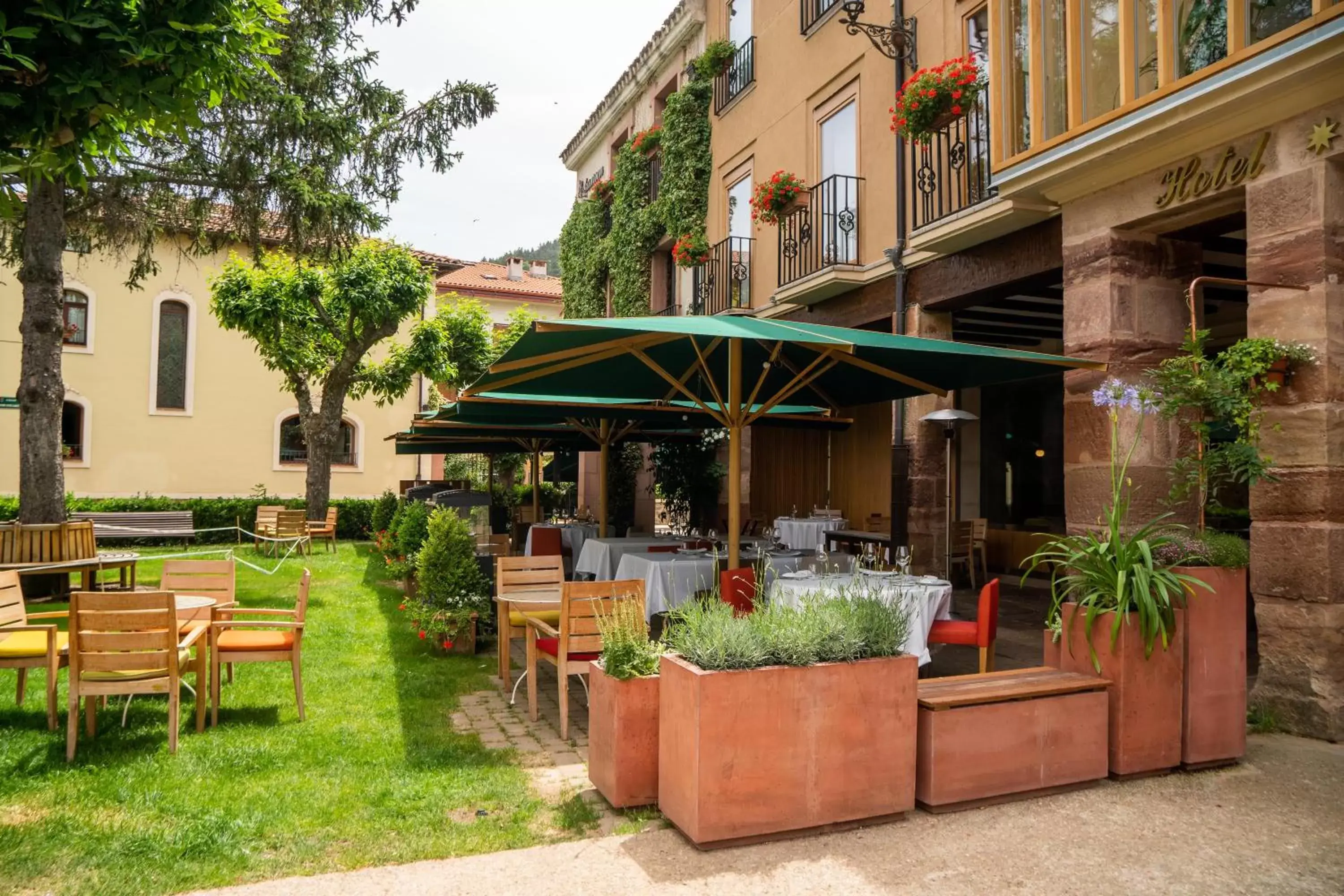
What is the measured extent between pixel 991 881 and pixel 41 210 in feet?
35.6

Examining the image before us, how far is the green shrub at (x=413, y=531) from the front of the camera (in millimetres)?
10961

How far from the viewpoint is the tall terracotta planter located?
174 inches

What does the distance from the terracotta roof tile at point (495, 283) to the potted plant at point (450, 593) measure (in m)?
24.1

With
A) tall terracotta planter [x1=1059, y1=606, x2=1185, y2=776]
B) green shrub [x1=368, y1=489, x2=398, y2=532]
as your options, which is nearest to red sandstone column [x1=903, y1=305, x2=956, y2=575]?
tall terracotta planter [x1=1059, y1=606, x2=1185, y2=776]

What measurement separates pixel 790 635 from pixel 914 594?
2.49m

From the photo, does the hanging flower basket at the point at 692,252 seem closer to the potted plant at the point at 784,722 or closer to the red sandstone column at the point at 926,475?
the red sandstone column at the point at 926,475

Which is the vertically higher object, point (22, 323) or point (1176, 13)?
point (1176, 13)

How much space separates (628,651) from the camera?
13.7 ft

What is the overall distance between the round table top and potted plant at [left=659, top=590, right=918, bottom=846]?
3323mm

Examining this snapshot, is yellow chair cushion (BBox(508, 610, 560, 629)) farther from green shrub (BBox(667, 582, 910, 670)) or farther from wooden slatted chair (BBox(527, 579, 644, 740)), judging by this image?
green shrub (BBox(667, 582, 910, 670))

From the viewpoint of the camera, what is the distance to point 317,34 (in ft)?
36.6

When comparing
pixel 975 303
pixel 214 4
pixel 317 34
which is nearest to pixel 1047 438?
pixel 975 303

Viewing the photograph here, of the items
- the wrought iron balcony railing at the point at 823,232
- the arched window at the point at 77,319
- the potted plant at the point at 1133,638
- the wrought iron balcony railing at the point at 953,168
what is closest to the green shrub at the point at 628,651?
the potted plant at the point at 1133,638

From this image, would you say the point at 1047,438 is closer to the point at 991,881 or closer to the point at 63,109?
the point at 991,881
